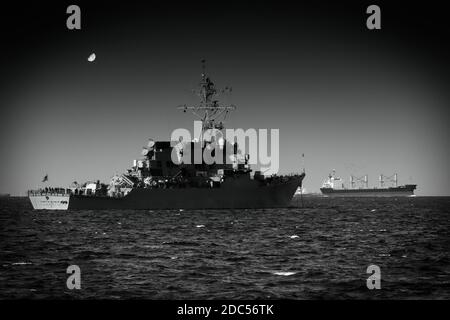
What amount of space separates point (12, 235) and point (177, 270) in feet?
75.7

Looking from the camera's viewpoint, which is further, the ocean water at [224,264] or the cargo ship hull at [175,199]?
the cargo ship hull at [175,199]

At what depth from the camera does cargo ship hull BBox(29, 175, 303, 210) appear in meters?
68.9

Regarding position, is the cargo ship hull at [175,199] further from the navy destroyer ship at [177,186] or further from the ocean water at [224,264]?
the ocean water at [224,264]

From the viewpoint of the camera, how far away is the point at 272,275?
2069 cm

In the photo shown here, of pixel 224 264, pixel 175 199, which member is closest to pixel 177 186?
pixel 175 199

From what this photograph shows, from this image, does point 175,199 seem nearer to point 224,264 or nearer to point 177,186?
point 177,186

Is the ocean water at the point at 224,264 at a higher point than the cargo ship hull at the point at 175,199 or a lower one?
lower

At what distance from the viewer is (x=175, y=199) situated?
70.2m

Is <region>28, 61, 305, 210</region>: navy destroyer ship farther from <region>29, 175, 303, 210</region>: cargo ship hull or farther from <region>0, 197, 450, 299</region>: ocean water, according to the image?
<region>0, 197, 450, 299</region>: ocean water

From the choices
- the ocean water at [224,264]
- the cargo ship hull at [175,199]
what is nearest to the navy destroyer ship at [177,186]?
the cargo ship hull at [175,199]

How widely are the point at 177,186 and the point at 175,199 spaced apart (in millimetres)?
1839

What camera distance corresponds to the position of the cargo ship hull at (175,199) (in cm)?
6894
